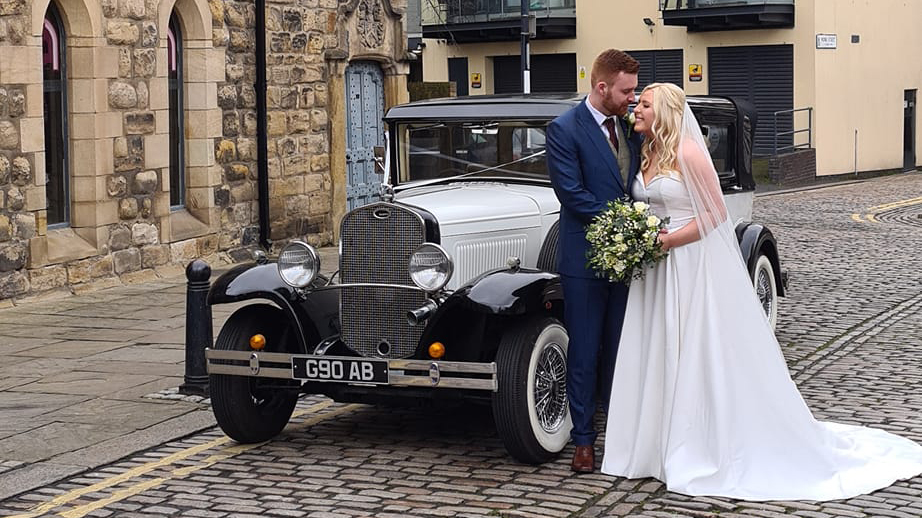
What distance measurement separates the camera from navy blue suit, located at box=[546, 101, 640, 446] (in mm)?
7051

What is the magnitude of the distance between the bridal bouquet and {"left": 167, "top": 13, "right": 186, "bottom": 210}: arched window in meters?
9.58

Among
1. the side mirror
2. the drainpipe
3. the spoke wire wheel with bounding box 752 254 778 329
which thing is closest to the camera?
the side mirror

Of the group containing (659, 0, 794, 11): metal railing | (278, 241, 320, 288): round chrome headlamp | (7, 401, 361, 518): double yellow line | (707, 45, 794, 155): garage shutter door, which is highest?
(659, 0, 794, 11): metal railing

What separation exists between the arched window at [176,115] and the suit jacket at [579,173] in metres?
9.28

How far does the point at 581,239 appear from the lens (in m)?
7.09

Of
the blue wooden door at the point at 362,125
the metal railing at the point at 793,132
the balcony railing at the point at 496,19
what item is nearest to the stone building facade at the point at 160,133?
the blue wooden door at the point at 362,125

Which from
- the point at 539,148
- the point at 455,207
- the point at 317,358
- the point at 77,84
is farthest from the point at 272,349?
the point at 77,84

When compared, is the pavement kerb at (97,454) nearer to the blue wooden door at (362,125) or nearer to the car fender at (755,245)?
the car fender at (755,245)

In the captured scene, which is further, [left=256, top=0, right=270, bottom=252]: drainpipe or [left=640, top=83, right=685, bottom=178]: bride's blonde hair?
[left=256, top=0, right=270, bottom=252]: drainpipe

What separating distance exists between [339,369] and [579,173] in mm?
1516

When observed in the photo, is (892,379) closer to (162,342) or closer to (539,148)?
(539,148)

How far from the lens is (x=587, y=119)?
7.11 meters

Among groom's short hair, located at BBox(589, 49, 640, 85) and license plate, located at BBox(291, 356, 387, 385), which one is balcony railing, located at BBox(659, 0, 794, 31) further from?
license plate, located at BBox(291, 356, 387, 385)

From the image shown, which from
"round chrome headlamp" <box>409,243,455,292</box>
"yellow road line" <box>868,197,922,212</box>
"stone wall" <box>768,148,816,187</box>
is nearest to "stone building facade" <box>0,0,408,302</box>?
"round chrome headlamp" <box>409,243,455,292</box>
